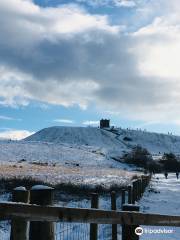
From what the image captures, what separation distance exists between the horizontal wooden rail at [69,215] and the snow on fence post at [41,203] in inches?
9.6

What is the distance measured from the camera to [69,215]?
18.8 ft

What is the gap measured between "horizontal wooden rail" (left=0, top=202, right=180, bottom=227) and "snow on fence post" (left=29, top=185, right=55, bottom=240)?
245 mm

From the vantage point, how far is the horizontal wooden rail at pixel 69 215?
5.20 metres

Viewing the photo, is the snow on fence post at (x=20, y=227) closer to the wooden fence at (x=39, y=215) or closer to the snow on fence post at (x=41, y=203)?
the wooden fence at (x=39, y=215)

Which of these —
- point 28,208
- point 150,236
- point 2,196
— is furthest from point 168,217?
point 2,196

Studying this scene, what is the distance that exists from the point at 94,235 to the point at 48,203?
580 cm

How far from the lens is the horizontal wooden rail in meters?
5.20

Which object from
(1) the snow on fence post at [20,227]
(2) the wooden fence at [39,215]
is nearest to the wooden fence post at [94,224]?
(2) the wooden fence at [39,215]

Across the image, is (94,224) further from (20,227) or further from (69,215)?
(20,227)

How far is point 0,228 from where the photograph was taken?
14398 millimetres

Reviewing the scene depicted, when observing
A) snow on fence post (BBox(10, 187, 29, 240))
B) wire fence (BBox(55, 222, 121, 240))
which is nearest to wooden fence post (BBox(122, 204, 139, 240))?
snow on fence post (BBox(10, 187, 29, 240))

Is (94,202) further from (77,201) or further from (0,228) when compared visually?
(77,201)

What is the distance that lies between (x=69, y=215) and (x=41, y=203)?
324 millimetres

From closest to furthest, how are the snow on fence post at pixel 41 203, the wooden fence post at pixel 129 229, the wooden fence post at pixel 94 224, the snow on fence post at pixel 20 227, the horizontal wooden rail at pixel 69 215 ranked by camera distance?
1. the horizontal wooden rail at pixel 69 215
2. the snow on fence post at pixel 20 227
3. the snow on fence post at pixel 41 203
4. the wooden fence post at pixel 129 229
5. the wooden fence post at pixel 94 224
